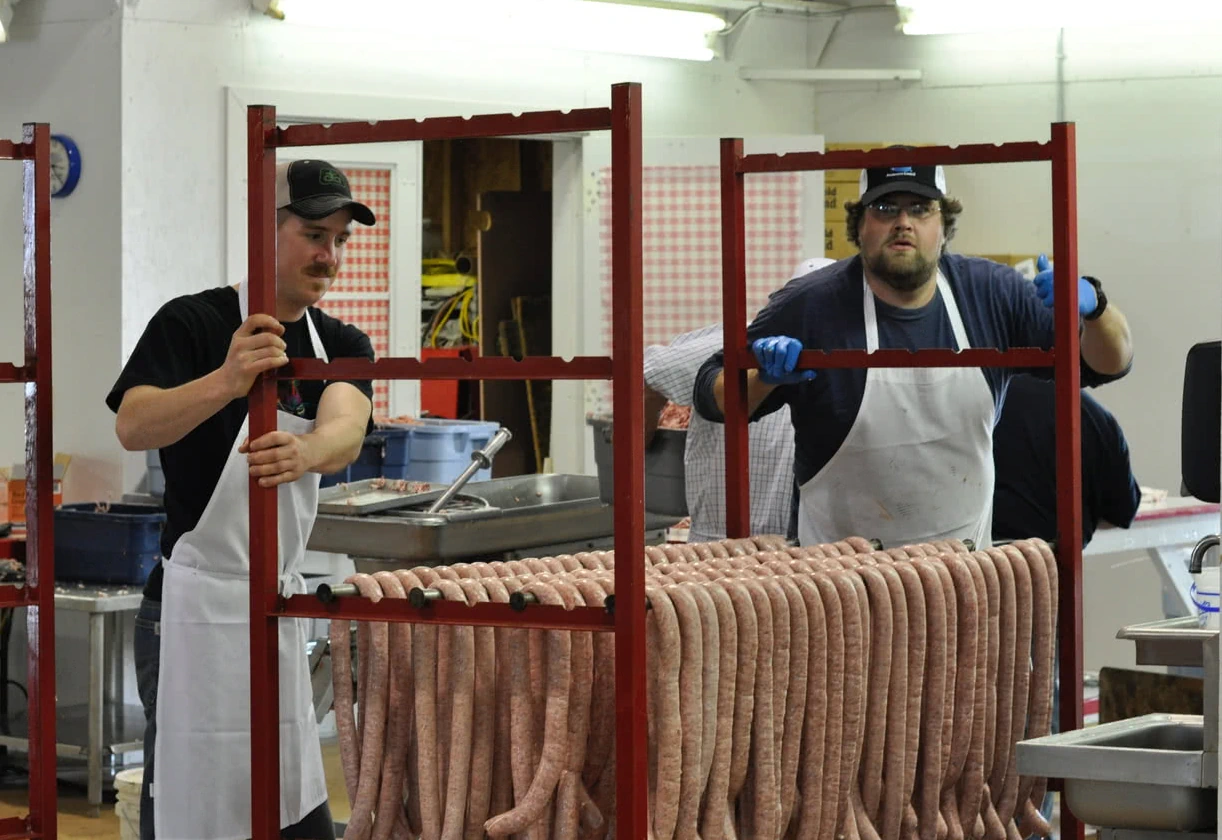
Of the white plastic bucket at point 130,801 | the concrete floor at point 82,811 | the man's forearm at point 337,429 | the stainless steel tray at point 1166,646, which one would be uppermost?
the man's forearm at point 337,429

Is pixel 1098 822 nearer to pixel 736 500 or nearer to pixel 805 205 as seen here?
pixel 736 500

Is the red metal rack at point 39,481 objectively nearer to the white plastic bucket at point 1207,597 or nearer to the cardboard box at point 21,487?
the white plastic bucket at point 1207,597

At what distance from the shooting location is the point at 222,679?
10.2ft

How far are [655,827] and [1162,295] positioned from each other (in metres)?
5.48

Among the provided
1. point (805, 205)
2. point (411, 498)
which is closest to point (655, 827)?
point (411, 498)

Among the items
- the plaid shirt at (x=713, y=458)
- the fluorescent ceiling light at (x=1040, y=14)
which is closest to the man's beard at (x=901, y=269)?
the plaid shirt at (x=713, y=458)

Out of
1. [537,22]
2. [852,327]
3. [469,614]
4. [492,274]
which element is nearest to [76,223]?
[537,22]

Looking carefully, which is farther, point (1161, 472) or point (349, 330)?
point (1161, 472)

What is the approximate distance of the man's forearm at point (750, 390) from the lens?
344 cm

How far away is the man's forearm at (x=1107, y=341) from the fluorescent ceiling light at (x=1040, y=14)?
3.97 m

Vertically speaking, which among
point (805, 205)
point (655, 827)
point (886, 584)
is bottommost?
point (655, 827)

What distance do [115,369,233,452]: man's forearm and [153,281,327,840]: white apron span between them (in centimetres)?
21

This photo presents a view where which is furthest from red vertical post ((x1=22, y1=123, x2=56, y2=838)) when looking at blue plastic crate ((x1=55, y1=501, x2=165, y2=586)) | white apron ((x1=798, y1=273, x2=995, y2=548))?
blue plastic crate ((x1=55, y1=501, x2=165, y2=586))

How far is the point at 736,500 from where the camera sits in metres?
3.36
